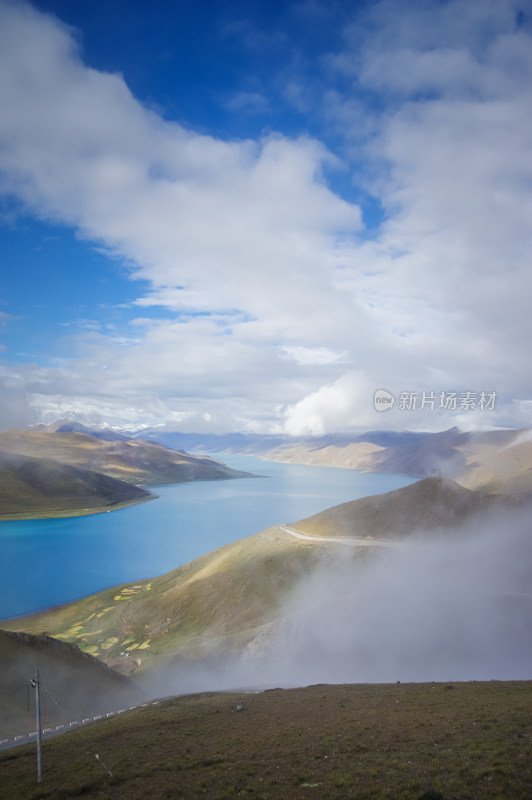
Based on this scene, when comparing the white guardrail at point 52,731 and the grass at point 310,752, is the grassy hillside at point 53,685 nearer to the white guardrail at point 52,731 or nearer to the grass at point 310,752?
the white guardrail at point 52,731

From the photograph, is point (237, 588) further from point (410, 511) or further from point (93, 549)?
point (93, 549)

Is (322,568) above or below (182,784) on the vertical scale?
below

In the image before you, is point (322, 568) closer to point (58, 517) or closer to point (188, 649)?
point (188, 649)

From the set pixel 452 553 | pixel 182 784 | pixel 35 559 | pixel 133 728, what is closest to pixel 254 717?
pixel 133 728

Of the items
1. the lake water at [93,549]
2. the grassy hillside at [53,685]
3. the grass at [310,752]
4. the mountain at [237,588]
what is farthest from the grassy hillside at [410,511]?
the grass at [310,752]

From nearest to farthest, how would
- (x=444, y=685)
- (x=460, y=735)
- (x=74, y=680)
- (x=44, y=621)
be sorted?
(x=460, y=735)
(x=444, y=685)
(x=74, y=680)
(x=44, y=621)

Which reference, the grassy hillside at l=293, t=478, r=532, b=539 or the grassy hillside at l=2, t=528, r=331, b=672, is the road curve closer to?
the grassy hillside at l=293, t=478, r=532, b=539
